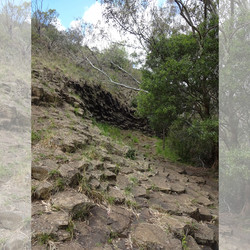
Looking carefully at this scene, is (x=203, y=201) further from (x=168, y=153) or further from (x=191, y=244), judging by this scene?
(x=168, y=153)

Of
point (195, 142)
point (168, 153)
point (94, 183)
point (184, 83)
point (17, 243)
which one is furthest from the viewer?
point (168, 153)

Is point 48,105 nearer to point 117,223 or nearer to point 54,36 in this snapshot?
point 117,223

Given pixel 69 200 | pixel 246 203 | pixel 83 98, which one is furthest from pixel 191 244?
pixel 83 98

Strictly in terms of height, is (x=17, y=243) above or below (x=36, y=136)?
below

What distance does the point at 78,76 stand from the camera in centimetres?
1008

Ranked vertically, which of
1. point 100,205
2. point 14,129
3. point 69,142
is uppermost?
point 14,129

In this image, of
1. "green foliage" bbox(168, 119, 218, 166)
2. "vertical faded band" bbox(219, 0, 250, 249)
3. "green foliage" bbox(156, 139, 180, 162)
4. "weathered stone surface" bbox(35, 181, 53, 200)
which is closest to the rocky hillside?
"weathered stone surface" bbox(35, 181, 53, 200)

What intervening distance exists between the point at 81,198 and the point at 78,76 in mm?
8227

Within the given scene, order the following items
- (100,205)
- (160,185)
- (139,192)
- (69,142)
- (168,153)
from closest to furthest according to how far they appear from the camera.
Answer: (100,205), (139,192), (69,142), (160,185), (168,153)

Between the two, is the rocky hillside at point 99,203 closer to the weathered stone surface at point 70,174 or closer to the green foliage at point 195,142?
the weathered stone surface at point 70,174

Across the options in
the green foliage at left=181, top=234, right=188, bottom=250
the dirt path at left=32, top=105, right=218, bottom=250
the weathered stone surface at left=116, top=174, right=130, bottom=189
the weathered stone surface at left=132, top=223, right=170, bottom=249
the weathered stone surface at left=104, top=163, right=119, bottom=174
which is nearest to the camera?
the dirt path at left=32, top=105, right=218, bottom=250

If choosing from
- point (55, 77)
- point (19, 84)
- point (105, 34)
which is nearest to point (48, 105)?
point (19, 84)

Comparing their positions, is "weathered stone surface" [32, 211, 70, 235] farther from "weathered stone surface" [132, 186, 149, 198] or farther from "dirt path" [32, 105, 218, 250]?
"weathered stone surface" [132, 186, 149, 198]

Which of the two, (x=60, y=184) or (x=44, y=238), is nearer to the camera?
(x=44, y=238)
